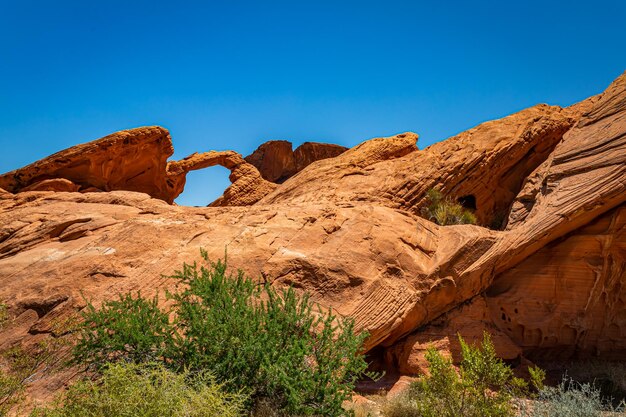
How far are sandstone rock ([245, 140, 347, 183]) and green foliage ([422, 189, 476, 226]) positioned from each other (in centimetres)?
1944

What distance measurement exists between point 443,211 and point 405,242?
376 cm

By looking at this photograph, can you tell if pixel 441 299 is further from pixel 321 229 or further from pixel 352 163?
pixel 352 163

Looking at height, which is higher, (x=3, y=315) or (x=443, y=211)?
(x=443, y=211)

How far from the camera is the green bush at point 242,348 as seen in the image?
7527 millimetres

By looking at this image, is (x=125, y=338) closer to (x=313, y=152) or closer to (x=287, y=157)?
(x=313, y=152)

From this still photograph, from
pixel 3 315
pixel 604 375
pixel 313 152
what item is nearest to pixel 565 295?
pixel 604 375

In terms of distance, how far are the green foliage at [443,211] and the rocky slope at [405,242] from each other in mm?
389

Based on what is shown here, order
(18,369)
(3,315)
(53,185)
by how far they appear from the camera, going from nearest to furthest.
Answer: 1. (18,369)
2. (3,315)
3. (53,185)

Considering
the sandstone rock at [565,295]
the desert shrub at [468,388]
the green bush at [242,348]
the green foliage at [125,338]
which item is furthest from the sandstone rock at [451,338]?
the green foliage at [125,338]

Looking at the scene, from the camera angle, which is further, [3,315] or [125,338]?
[3,315]

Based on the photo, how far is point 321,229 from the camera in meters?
11.8

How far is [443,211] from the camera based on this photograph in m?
15.1

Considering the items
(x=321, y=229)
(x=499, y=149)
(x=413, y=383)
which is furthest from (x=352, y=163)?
(x=413, y=383)

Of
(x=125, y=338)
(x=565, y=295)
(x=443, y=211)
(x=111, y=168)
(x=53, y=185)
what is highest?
(x=111, y=168)
